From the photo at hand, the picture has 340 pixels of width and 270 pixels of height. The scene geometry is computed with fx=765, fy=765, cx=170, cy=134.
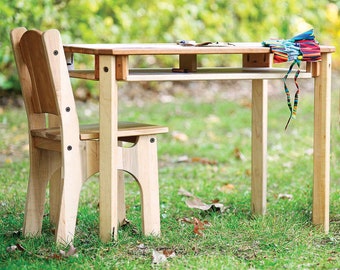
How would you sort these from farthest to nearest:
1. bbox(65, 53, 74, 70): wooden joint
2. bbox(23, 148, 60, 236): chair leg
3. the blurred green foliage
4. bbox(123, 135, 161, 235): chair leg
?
the blurred green foliage, bbox(65, 53, 74, 70): wooden joint, bbox(23, 148, 60, 236): chair leg, bbox(123, 135, 161, 235): chair leg

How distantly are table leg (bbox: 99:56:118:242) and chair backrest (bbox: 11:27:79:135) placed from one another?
140 mm

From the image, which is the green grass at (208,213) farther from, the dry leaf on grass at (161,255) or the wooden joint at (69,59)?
the wooden joint at (69,59)

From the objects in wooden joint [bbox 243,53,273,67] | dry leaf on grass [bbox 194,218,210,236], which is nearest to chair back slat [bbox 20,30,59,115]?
dry leaf on grass [bbox 194,218,210,236]

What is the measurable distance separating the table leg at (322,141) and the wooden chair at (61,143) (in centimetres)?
84

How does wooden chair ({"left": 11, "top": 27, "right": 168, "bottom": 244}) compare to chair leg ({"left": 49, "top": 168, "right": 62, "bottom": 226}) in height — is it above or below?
above

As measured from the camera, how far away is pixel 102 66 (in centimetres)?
340

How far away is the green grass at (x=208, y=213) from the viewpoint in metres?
3.35

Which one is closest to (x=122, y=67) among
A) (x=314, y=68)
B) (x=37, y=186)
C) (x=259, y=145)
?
(x=37, y=186)

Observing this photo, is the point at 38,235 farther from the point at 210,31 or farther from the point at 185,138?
the point at 210,31

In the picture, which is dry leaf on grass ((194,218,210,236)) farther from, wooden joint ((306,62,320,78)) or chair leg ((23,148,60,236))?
wooden joint ((306,62,320,78))

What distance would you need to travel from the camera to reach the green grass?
11.0ft

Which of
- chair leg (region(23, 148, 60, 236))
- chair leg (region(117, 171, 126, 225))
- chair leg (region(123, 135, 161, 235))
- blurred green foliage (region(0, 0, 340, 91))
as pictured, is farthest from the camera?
blurred green foliage (region(0, 0, 340, 91))

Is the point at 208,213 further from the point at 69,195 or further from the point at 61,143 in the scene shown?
the point at 61,143

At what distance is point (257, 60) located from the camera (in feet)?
13.9
